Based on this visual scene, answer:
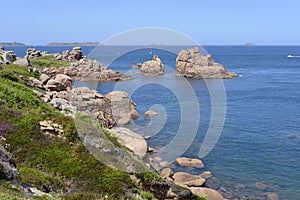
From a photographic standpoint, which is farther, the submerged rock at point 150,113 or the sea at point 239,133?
the submerged rock at point 150,113

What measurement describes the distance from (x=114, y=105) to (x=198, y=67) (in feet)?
173

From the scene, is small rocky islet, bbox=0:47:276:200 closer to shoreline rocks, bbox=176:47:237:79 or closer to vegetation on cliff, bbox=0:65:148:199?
shoreline rocks, bbox=176:47:237:79

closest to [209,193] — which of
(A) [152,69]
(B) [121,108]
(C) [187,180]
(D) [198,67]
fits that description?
(C) [187,180]

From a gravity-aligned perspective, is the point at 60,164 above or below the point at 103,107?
above

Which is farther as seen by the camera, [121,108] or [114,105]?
[121,108]

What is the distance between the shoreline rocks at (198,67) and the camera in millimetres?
89438

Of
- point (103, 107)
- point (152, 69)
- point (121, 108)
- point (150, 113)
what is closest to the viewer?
point (103, 107)

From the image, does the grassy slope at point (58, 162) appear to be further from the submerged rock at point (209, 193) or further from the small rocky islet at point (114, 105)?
the submerged rock at point (209, 193)

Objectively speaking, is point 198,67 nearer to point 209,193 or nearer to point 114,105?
point 114,105

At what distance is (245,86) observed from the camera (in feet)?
235

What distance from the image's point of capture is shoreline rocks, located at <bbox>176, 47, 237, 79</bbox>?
293 feet

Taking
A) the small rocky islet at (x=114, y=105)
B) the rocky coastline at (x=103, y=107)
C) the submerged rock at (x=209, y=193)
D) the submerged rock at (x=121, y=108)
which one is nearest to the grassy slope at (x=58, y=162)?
the small rocky islet at (x=114, y=105)

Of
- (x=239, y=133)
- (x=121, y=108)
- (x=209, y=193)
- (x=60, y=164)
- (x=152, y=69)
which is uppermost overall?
(x=152, y=69)

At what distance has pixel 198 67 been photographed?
9138 cm
